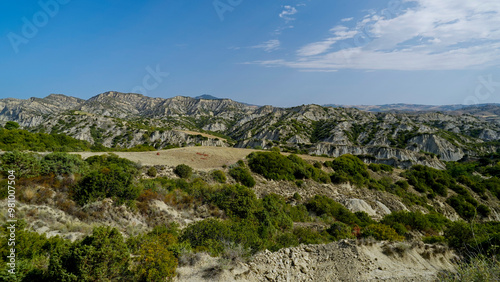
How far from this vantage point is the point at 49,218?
930 cm

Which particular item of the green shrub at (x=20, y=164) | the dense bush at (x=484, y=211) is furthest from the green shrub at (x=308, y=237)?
the dense bush at (x=484, y=211)

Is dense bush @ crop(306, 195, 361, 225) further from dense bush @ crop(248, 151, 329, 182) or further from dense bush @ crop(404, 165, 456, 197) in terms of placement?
dense bush @ crop(404, 165, 456, 197)

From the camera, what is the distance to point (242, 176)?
71.4 ft

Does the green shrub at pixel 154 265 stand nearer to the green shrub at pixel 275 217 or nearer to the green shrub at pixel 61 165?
the green shrub at pixel 275 217

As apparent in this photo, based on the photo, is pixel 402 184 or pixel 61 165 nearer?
pixel 61 165

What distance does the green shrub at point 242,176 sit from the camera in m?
21.2

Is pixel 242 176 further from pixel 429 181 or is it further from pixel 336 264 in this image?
pixel 429 181

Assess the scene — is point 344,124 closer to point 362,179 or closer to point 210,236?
point 362,179

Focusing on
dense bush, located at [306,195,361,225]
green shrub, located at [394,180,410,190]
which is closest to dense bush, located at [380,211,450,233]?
dense bush, located at [306,195,361,225]

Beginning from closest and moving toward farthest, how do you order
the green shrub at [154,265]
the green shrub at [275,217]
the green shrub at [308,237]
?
the green shrub at [154,265]
the green shrub at [308,237]
the green shrub at [275,217]

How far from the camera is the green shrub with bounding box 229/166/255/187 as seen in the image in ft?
69.7

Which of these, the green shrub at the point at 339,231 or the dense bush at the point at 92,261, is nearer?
the dense bush at the point at 92,261

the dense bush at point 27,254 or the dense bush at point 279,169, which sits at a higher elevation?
the dense bush at point 27,254

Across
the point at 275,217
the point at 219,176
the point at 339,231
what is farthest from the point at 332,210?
the point at 219,176
